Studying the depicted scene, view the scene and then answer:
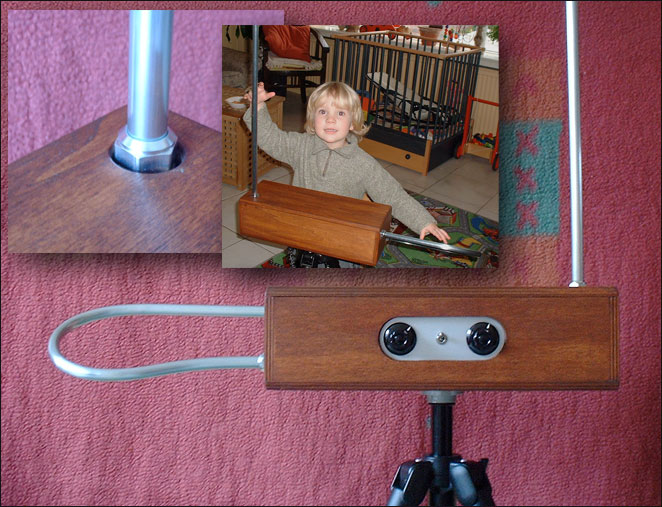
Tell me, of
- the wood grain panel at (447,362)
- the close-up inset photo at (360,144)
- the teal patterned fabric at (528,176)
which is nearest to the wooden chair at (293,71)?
the close-up inset photo at (360,144)

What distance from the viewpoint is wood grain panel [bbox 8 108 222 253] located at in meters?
1.28

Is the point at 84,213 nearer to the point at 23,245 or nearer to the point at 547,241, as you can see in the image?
the point at 23,245

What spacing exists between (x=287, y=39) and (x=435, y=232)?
0.48 metres

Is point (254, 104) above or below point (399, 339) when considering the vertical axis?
above

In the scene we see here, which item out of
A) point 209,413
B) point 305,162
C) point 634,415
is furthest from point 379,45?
point 634,415

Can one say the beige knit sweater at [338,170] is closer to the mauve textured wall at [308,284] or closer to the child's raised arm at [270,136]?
the child's raised arm at [270,136]

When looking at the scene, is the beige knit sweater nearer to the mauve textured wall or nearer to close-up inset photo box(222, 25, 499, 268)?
close-up inset photo box(222, 25, 499, 268)

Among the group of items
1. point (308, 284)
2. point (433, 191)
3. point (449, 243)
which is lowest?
point (308, 284)

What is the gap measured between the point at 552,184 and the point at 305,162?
542 mm

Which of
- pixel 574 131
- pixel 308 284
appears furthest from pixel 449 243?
pixel 574 131

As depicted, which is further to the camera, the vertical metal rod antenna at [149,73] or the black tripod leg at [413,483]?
the vertical metal rod antenna at [149,73]

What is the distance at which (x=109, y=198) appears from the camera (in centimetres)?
128

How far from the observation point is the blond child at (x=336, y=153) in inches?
50.1

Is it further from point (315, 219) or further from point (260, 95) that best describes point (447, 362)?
point (260, 95)
